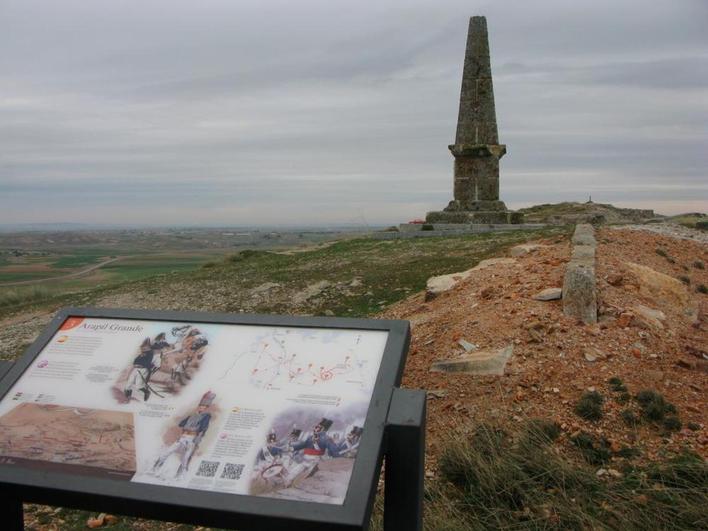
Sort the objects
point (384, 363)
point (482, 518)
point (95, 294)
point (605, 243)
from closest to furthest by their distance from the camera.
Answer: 1. point (384, 363)
2. point (482, 518)
3. point (605, 243)
4. point (95, 294)

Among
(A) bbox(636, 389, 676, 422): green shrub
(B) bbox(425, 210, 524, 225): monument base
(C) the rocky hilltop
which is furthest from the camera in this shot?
(C) the rocky hilltop

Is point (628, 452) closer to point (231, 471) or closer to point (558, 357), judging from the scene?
point (558, 357)

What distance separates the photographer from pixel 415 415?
237cm

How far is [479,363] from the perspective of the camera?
199 inches

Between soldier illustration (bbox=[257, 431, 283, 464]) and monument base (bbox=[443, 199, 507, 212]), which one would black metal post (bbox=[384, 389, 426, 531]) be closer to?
soldier illustration (bbox=[257, 431, 283, 464])

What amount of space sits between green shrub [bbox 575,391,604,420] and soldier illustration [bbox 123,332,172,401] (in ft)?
9.68

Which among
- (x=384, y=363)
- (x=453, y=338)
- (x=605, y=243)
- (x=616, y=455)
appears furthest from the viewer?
(x=605, y=243)

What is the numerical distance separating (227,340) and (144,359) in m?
0.41

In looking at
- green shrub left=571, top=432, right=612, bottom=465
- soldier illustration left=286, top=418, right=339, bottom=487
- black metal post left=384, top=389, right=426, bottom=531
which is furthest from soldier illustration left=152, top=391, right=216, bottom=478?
green shrub left=571, top=432, right=612, bottom=465

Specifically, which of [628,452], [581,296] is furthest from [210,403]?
[581,296]

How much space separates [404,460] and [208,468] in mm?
783

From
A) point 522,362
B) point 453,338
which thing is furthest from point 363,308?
point 522,362

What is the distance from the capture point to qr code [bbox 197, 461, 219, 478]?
2.33 meters

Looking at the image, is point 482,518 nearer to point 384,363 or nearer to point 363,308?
point 384,363
